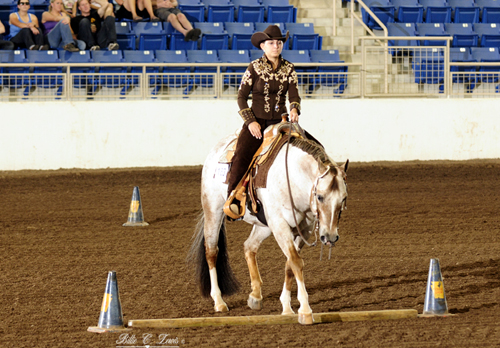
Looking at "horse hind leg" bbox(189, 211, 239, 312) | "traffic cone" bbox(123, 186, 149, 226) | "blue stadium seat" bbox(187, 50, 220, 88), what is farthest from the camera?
"blue stadium seat" bbox(187, 50, 220, 88)

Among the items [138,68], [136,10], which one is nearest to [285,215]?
[138,68]

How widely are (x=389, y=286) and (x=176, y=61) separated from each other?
1124 cm

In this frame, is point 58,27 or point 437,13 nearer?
point 58,27

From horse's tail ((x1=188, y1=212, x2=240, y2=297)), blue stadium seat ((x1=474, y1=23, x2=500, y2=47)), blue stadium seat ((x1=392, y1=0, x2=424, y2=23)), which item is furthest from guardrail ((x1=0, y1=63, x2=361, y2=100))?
horse's tail ((x1=188, y1=212, x2=240, y2=297))

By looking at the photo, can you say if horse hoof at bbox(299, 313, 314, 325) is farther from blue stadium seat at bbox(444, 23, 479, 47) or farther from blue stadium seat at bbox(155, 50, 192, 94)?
blue stadium seat at bbox(444, 23, 479, 47)

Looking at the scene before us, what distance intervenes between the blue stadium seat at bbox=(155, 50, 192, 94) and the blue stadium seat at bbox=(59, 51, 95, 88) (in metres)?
1.62

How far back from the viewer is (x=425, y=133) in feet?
52.6

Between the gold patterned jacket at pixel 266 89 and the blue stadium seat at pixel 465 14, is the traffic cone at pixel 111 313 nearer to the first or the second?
the gold patterned jacket at pixel 266 89

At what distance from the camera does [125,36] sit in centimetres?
1741

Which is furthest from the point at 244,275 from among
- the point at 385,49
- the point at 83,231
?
the point at 385,49

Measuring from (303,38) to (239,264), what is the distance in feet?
37.1

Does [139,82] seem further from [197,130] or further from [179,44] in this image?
[179,44]

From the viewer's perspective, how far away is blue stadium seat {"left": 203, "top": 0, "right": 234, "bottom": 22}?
1852 cm

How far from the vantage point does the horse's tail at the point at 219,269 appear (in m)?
6.28
